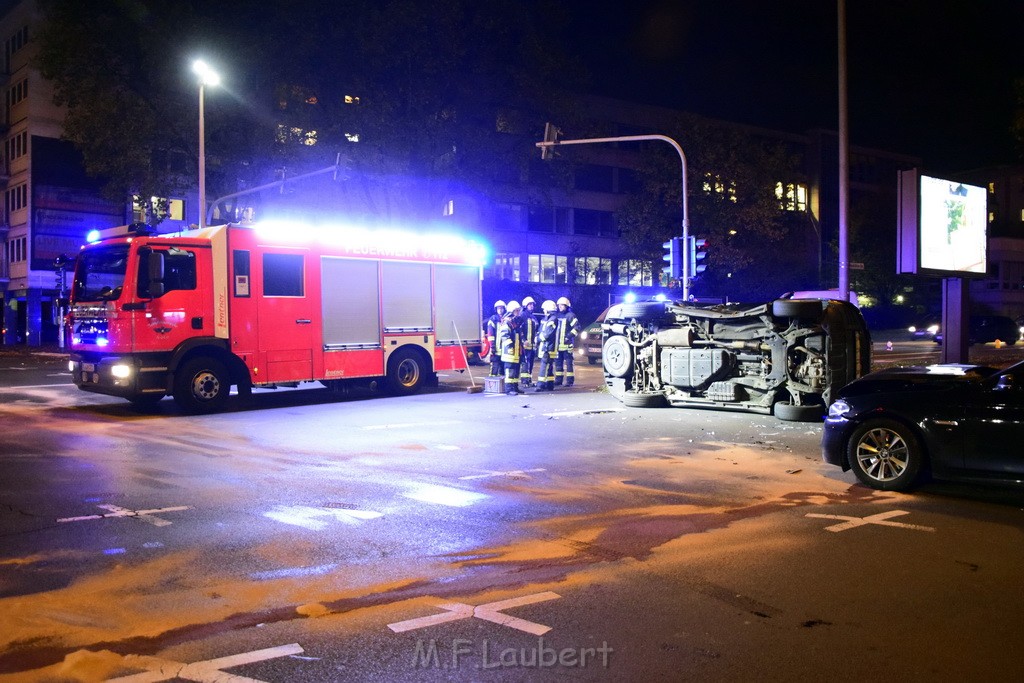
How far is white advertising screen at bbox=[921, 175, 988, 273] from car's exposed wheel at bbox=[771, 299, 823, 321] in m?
3.46

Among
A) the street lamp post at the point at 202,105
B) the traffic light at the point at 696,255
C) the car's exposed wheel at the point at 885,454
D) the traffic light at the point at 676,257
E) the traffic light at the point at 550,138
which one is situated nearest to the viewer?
the car's exposed wheel at the point at 885,454

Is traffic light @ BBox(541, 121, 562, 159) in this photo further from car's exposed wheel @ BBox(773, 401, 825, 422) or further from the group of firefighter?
car's exposed wheel @ BBox(773, 401, 825, 422)

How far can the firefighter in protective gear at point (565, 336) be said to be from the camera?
19.0 metres

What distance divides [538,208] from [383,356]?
35.7 m

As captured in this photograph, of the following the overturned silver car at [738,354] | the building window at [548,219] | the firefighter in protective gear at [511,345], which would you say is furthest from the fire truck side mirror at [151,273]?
the building window at [548,219]

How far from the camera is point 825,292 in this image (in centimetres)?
1748

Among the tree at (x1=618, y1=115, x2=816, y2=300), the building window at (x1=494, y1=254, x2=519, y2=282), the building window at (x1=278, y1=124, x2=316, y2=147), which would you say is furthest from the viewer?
the building window at (x1=494, y1=254, x2=519, y2=282)

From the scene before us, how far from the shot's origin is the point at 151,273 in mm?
14031

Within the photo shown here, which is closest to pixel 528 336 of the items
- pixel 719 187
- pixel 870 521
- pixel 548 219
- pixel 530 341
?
pixel 530 341

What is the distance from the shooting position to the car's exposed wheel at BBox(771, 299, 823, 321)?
520 inches

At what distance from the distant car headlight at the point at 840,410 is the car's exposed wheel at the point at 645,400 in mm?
7068

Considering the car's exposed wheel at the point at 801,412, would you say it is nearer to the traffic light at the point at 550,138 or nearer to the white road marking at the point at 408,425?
the white road marking at the point at 408,425

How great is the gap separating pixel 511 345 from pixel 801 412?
659 cm

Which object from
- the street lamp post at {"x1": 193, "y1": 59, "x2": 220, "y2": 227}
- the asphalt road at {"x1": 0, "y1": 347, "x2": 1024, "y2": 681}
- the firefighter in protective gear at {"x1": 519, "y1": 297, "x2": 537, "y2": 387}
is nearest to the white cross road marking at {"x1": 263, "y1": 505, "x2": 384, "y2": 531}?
the asphalt road at {"x1": 0, "y1": 347, "x2": 1024, "y2": 681}
